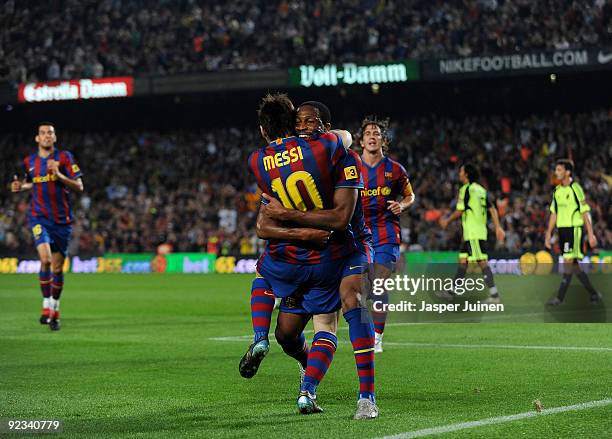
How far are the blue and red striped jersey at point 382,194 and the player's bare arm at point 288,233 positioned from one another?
3959mm

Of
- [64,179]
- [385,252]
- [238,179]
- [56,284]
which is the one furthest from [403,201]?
[238,179]

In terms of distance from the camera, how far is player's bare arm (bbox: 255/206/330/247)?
6.91 metres

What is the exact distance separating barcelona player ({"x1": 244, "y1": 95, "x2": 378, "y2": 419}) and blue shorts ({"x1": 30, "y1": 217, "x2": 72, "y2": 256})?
814cm

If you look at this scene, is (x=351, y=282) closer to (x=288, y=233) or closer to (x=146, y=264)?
(x=288, y=233)

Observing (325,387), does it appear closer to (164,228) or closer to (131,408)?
(131,408)

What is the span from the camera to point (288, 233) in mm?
6973

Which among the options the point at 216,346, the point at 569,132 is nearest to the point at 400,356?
the point at 216,346

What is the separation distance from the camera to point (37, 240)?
14.8 meters

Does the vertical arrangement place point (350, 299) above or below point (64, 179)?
below

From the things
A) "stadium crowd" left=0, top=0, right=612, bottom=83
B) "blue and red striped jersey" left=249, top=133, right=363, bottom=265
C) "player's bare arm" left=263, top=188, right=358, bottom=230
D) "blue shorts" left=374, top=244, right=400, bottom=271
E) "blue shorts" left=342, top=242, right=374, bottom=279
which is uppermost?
"stadium crowd" left=0, top=0, right=612, bottom=83

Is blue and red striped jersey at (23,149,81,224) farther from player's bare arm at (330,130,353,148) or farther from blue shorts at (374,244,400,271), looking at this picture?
player's bare arm at (330,130,353,148)

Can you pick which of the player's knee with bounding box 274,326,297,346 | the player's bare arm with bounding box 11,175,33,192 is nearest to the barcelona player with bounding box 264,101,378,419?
the player's knee with bounding box 274,326,297,346

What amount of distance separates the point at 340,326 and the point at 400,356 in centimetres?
374

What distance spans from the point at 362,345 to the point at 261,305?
2.81 feet
